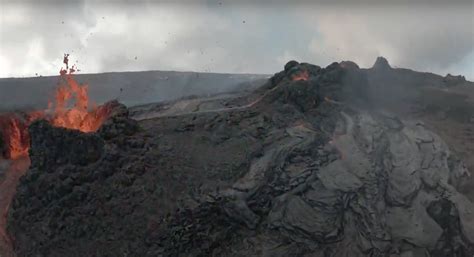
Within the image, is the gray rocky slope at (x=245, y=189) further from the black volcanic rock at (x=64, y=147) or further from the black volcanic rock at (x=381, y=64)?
the black volcanic rock at (x=381, y=64)

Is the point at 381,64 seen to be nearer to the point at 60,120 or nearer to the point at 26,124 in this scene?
the point at 60,120

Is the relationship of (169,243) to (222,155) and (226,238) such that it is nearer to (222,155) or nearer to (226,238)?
(226,238)

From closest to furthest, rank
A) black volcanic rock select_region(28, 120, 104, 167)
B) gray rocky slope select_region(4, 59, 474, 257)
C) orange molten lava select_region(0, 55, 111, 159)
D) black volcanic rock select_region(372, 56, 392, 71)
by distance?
gray rocky slope select_region(4, 59, 474, 257)
black volcanic rock select_region(28, 120, 104, 167)
orange molten lava select_region(0, 55, 111, 159)
black volcanic rock select_region(372, 56, 392, 71)

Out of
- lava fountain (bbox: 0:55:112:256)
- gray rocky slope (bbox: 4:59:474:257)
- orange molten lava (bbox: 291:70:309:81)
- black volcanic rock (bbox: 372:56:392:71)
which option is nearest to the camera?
gray rocky slope (bbox: 4:59:474:257)

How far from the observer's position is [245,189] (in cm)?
2356

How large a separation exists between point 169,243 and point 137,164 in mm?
3956

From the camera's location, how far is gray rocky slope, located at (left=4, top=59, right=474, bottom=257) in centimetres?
2209

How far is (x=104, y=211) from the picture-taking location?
878 inches

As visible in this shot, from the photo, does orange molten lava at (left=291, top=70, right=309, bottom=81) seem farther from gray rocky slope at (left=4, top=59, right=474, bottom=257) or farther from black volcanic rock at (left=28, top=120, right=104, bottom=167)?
black volcanic rock at (left=28, top=120, right=104, bottom=167)

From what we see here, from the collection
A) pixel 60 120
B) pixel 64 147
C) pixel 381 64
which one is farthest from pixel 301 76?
pixel 64 147

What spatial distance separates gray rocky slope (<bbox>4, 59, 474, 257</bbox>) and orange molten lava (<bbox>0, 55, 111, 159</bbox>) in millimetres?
1628

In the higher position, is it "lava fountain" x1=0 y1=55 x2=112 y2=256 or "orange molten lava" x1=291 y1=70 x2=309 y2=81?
"orange molten lava" x1=291 y1=70 x2=309 y2=81

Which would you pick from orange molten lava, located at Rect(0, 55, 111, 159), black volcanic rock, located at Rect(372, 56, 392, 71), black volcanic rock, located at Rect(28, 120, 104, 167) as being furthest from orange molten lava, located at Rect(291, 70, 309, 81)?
black volcanic rock, located at Rect(28, 120, 104, 167)

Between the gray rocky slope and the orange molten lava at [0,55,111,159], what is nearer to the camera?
the gray rocky slope
